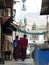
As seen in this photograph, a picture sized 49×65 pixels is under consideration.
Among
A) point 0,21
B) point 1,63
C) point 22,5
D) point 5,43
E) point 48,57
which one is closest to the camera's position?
point 48,57

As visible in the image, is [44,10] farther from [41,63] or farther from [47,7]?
[41,63]

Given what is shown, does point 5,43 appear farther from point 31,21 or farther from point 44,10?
point 31,21

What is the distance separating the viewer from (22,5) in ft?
140

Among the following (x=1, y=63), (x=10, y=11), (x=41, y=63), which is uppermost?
(x=10, y=11)

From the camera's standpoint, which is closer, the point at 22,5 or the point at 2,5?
the point at 2,5

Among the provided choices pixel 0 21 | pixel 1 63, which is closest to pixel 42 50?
pixel 1 63

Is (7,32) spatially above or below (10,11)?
below

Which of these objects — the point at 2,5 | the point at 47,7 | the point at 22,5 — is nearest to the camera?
the point at 47,7

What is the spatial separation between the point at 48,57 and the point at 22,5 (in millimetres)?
30396

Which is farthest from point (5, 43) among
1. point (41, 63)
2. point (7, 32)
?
point (41, 63)

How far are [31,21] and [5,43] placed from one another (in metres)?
35.6

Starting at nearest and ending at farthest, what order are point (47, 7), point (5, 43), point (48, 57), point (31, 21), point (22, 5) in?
point (48, 57)
point (47, 7)
point (5, 43)
point (22, 5)
point (31, 21)

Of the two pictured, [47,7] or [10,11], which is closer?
[47,7]

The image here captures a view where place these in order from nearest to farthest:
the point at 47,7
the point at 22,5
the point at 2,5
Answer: the point at 47,7
the point at 2,5
the point at 22,5
